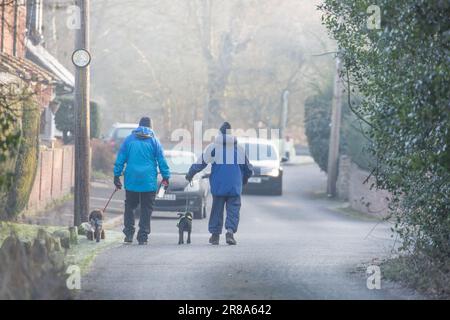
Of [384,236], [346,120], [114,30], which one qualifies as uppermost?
[114,30]

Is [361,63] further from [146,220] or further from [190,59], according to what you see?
[190,59]

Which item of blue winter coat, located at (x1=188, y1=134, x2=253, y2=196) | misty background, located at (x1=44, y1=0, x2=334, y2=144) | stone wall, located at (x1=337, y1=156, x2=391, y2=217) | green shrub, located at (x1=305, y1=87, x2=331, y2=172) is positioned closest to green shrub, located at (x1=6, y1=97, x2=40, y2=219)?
blue winter coat, located at (x1=188, y1=134, x2=253, y2=196)

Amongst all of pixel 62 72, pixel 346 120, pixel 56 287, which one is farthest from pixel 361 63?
pixel 346 120

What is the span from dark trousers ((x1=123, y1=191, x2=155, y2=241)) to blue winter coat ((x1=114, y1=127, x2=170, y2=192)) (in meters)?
0.15

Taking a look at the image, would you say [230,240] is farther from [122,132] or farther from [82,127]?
[122,132]

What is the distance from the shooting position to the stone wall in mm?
27861

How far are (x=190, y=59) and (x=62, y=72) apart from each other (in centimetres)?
2718

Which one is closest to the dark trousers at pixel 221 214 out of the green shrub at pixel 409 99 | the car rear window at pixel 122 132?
the green shrub at pixel 409 99

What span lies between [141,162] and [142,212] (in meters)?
0.73

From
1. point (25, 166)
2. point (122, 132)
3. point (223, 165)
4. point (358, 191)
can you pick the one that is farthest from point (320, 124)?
point (223, 165)

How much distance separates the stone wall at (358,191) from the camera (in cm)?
2786

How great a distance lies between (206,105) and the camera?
53188 mm

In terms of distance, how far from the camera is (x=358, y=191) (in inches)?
1244

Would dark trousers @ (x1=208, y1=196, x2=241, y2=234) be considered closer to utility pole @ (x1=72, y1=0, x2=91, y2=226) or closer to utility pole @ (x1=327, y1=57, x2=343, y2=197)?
utility pole @ (x1=72, y1=0, x2=91, y2=226)
